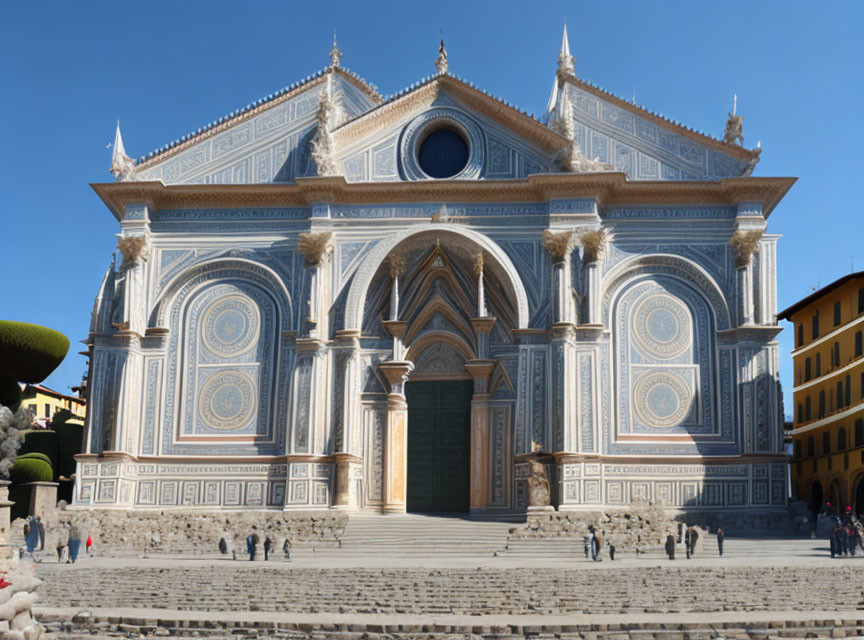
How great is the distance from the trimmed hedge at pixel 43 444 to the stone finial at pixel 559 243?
18942 mm

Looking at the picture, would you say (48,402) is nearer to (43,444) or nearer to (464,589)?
(43,444)

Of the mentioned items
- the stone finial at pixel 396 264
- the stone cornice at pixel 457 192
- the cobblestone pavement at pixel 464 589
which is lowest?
the cobblestone pavement at pixel 464 589

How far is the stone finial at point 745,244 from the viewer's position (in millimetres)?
31250

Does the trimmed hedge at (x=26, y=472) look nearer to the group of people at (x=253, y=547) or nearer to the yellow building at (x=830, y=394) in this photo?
the group of people at (x=253, y=547)

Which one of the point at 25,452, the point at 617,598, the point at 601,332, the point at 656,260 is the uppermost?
the point at 656,260

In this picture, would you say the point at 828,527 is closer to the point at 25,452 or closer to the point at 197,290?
the point at 197,290

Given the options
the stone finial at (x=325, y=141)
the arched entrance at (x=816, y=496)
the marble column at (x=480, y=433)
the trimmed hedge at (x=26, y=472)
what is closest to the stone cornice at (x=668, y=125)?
the stone finial at (x=325, y=141)

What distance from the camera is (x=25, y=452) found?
3809 cm

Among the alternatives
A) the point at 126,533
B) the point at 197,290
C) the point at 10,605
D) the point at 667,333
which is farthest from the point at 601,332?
the point at 10,605

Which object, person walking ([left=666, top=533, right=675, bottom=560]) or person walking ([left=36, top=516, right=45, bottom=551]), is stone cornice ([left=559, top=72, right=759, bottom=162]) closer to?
person walking ([left=666, top=533, right=675, bottom=560])

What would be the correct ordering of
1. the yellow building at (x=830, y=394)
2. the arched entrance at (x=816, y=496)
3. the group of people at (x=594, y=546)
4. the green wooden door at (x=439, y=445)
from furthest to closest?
the arched entrance at (x=816, y=496), the yellow building at (x=830, y=394), the green wooden door at (x=439, y=445), the group of people at (x=594, y=546)

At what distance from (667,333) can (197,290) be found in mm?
13857

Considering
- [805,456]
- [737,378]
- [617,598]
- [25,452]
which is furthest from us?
[805,456]

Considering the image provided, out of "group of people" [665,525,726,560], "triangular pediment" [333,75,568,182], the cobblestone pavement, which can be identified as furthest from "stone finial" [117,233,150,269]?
"group of people" [665,525,726,560]
